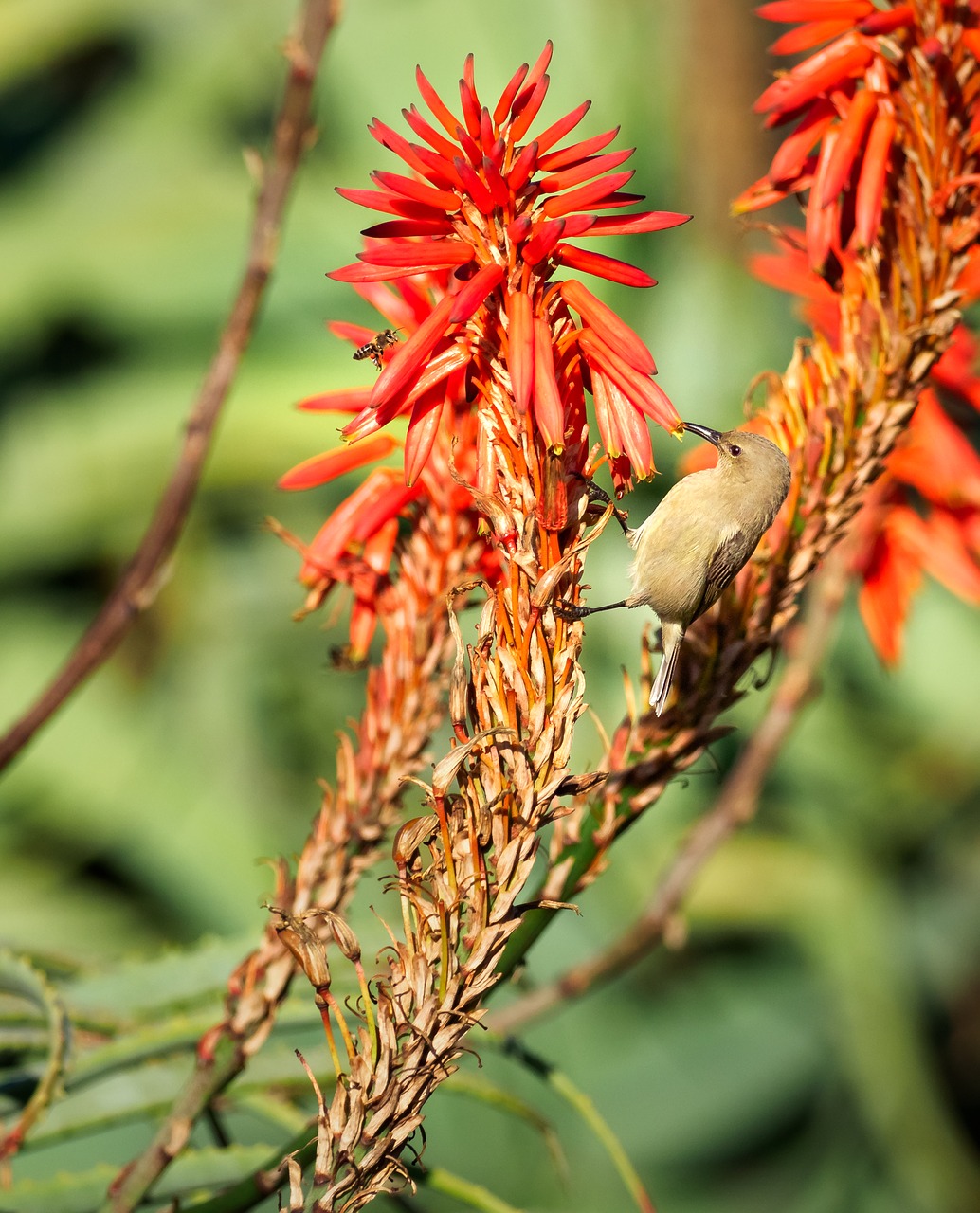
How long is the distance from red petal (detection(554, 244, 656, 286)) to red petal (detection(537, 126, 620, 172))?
43 millimetres

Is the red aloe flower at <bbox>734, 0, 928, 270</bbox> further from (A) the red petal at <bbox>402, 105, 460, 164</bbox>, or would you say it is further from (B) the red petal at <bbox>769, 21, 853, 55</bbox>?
(A) the red petal at <bbox>402, 105, 460, 164</bbox>

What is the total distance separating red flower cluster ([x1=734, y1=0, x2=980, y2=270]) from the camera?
0.79m

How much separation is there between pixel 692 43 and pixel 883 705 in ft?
6.29

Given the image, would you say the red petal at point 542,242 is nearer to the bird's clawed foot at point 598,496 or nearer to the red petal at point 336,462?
the bird's clawed foot at point 598,496

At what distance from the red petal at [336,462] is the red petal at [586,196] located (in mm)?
282

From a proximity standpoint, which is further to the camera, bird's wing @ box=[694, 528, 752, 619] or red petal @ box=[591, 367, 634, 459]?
bird's wing @ box=[694, 528, 752, 619]

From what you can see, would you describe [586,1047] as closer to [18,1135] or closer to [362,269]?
[18,1135]

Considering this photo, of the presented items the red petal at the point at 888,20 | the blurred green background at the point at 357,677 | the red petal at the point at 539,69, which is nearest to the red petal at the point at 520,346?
the red petal at the point at 539,69

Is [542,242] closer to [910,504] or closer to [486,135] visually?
[486,135]

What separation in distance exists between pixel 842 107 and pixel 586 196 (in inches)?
11.0

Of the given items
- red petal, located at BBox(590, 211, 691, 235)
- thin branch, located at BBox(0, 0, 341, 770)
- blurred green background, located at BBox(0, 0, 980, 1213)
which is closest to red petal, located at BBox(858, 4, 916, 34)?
red petal, located at BBox(590, 211, 691, 235)

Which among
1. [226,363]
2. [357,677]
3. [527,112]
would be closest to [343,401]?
[226,363]

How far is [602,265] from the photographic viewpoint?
2.23 ft

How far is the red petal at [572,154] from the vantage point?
2.13ft
